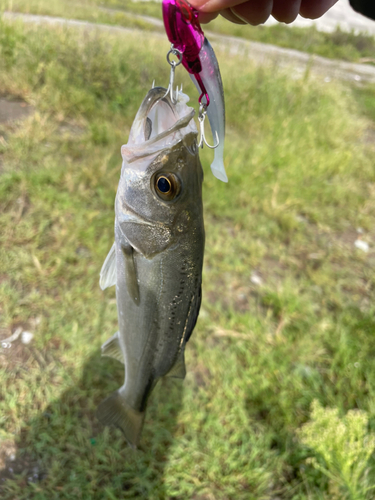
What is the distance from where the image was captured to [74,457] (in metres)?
2.01

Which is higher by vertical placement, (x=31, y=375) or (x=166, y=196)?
(x=166, y=196)

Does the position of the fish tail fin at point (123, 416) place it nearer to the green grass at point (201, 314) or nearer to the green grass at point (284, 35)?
the green grass at point (201, 314)

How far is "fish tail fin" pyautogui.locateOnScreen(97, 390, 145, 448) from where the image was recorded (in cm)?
162

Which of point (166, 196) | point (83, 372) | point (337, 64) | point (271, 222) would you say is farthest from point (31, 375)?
point (337, 64)

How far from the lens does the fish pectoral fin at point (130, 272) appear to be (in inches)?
50.0

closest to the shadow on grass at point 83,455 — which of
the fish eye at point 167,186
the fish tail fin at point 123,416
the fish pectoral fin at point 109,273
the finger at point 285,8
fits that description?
the fish tail fin at point 123,416

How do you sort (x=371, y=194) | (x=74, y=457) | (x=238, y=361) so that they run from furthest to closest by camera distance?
1. (x=371, y=194)
2. (x=238, y=361)
3. (x=74, y=457)

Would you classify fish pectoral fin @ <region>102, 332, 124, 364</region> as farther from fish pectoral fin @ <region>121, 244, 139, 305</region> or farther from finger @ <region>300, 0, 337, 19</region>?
finger @ <region>300, 0, 337, 19</region>

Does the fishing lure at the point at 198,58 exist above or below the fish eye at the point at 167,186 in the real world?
above

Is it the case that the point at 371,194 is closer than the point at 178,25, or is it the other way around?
the point at 178,25

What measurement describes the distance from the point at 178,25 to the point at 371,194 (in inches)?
217

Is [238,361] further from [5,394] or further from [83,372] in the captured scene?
[5,394]

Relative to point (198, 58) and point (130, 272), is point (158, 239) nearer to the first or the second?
point (130, 272)

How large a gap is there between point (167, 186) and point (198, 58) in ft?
1.49
